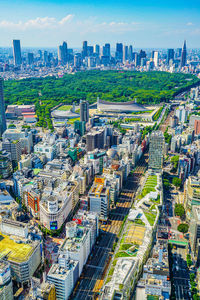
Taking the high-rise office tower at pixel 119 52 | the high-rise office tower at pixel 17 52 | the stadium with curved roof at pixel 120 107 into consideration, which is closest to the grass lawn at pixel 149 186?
the stadium with curved roof at pixel 120 107

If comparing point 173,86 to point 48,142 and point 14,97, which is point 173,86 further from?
point 48,142

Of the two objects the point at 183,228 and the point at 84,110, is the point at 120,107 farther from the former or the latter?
the point at 183,228

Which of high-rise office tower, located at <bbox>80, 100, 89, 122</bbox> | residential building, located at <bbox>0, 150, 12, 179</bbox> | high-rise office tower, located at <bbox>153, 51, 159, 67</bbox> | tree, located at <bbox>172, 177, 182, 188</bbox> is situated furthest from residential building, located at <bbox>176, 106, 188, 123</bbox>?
high-rise office tower, located at <bbox>153, 51, 159, 67</bbox>

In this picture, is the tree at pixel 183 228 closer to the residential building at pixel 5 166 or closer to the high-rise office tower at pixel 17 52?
the residential building at pixel 5 166

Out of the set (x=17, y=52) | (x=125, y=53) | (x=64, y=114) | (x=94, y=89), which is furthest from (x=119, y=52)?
(x=64, y=114)

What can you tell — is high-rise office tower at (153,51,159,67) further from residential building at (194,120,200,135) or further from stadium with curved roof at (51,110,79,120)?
residential building at (194,120,200,135)
